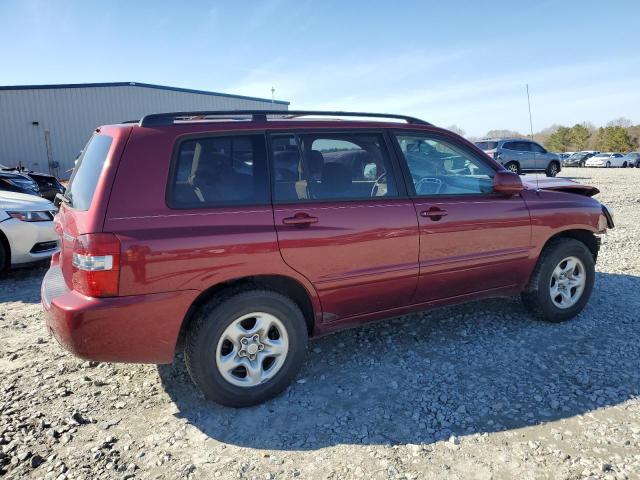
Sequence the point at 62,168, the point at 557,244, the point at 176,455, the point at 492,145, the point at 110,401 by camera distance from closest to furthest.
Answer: the point at 176,455 → the point at 110,401 → the point at 557,244 → the point at 492,145 → the point at 62,168

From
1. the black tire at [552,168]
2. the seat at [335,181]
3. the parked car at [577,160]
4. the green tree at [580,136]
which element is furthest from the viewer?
the green tree at [580,136]

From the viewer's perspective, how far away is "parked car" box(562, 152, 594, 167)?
42184mm

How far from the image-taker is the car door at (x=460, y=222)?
11.3 feet

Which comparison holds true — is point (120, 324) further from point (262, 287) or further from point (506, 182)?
point (506, 182)

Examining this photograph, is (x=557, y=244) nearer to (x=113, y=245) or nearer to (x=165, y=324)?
(x=165, y=324)

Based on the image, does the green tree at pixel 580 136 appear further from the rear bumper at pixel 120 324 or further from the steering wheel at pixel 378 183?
the rear bumper at pixel 120 324

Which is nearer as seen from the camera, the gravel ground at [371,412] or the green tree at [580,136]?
the gravel ground at [371,412]

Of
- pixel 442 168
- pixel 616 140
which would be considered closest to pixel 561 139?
pixel 616 140

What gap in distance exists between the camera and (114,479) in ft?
7.61

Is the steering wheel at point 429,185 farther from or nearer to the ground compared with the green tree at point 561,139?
nearer to the ground

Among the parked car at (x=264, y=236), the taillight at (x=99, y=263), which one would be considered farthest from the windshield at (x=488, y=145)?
the taillight at (x=99, y=263)

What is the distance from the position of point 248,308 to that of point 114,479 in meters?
1.10

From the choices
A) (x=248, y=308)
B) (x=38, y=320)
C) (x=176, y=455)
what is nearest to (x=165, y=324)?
(x=248, y=308)

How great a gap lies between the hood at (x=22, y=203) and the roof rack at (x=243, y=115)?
13.3 feet
